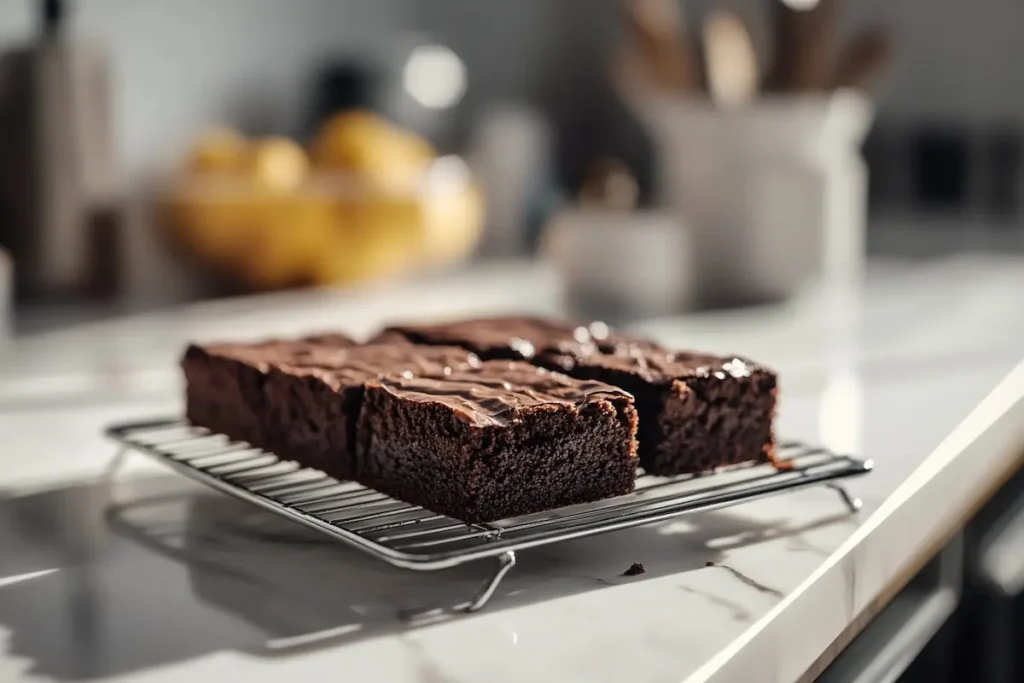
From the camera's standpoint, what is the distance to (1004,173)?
90.1 inches

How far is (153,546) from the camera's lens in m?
0.73

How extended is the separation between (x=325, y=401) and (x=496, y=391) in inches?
4.3

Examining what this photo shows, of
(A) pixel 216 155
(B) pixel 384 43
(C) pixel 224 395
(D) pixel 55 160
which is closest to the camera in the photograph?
(C) pixel 224 395

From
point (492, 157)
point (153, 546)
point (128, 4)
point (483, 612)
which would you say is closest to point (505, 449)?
point (483, 612)

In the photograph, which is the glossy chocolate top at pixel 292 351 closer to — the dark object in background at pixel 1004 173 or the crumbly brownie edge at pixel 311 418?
the crumbly brownie edge at pixel 311 418

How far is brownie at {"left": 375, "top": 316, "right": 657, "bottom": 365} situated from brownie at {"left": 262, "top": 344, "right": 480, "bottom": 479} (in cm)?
5

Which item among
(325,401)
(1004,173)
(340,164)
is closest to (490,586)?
(325,401)

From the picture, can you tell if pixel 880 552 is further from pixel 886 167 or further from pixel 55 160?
pixel 886 167

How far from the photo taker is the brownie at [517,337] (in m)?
0.89

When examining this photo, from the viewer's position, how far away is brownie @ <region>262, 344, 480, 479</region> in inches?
29.7

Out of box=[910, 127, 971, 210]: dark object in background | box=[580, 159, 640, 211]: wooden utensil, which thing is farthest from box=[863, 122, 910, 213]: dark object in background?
box=[580, 159, 640, 211]: wooden utensil

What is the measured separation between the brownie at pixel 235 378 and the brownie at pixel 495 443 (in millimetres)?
104

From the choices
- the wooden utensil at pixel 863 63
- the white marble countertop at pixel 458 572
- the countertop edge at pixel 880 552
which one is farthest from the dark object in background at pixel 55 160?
the countertop edge at pixel 880 552

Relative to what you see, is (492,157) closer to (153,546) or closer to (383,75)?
(383,75)
